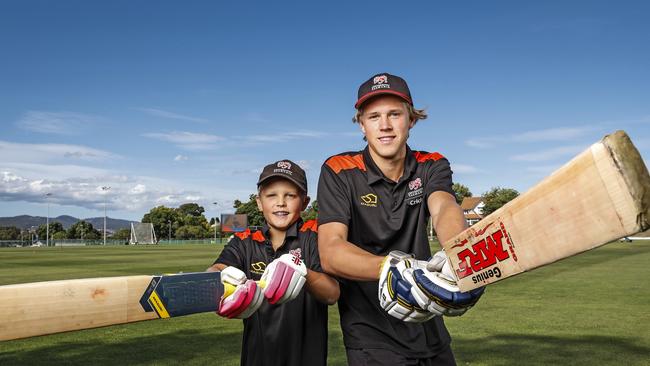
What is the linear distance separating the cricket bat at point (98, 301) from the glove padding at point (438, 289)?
1062 mm

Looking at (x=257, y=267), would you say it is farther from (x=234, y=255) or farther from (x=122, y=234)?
(x=122, y=234)

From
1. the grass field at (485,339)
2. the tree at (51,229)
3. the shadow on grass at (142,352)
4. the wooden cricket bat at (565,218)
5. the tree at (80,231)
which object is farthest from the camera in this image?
the tree at (51,229)

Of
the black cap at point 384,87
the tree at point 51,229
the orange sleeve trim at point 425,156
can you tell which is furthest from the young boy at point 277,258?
the tree at point 51,229

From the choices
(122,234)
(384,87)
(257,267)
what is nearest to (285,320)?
(257,267)

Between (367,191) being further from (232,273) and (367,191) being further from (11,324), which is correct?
(11,324)

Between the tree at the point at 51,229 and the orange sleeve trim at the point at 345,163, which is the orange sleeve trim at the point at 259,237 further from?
the tree at the point at 51,229

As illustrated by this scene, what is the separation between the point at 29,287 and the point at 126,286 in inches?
15.8

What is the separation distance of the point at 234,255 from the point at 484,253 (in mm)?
2209

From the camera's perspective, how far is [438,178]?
10.0ft

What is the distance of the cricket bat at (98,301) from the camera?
7.86 feet

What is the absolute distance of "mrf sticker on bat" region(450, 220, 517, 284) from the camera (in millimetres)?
1876

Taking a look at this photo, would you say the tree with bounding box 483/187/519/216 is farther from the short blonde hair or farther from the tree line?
the short blonde hair

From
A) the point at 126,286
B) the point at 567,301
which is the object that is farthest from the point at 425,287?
the point at 567,301

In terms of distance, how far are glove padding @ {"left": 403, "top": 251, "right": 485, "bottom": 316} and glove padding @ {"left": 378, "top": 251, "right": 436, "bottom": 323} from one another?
30mm
